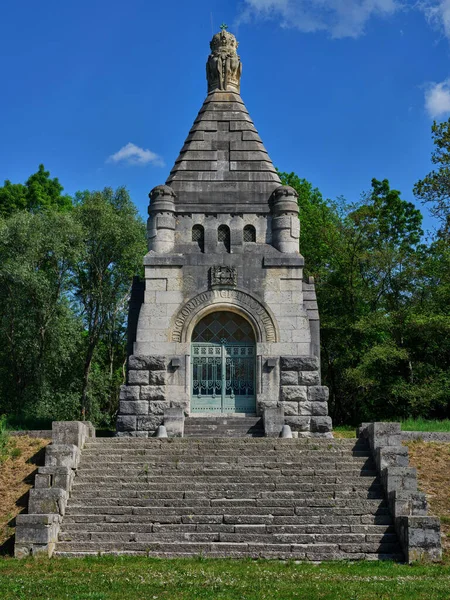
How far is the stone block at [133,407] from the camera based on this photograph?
63.9ft

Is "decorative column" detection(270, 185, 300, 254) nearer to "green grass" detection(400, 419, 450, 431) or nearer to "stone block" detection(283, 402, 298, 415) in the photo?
"stone block" detection(283, 402, 298, 415)

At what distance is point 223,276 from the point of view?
2027cm

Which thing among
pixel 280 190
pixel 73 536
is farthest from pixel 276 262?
pixel 73 536

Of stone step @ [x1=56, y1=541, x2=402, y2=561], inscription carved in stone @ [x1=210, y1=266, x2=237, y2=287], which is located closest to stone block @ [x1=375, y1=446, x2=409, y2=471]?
stone step @ [x1=56, y1=541, x2=402, y2=561]

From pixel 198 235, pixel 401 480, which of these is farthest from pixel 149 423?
pixel 401 480

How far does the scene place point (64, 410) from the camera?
2970 cm

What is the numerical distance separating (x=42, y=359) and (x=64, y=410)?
2032mm

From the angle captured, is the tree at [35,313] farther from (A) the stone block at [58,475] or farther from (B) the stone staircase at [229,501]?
(A) the stone block at [58,475]

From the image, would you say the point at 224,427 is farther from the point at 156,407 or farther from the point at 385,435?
the point at 385,435

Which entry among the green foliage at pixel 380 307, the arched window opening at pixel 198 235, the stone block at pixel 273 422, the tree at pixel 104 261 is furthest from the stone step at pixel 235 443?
the tree at pixel 104 261

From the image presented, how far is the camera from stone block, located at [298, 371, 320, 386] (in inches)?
774

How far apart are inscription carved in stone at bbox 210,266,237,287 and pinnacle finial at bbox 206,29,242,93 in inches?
219

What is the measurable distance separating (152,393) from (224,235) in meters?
4.46

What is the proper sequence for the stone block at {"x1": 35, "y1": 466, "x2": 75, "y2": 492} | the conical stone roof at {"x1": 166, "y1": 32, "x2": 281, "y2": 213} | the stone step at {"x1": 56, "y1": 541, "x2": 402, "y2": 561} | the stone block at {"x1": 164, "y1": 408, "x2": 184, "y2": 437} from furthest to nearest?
1. the conical stone roof at {"x1": 166, "y1": 32, "x2": 281, "y2": 213}
2. the stone block at {"x1": 164, "y1": 408, "x2": 184, "y2": 437}
3. the stone block at {"x1": 35, "y1": 466, "x2": 75, "y2": 492}
4. the stone step at {"x1": 56, "y1": 541, "x2": 402, "y2": 561}
